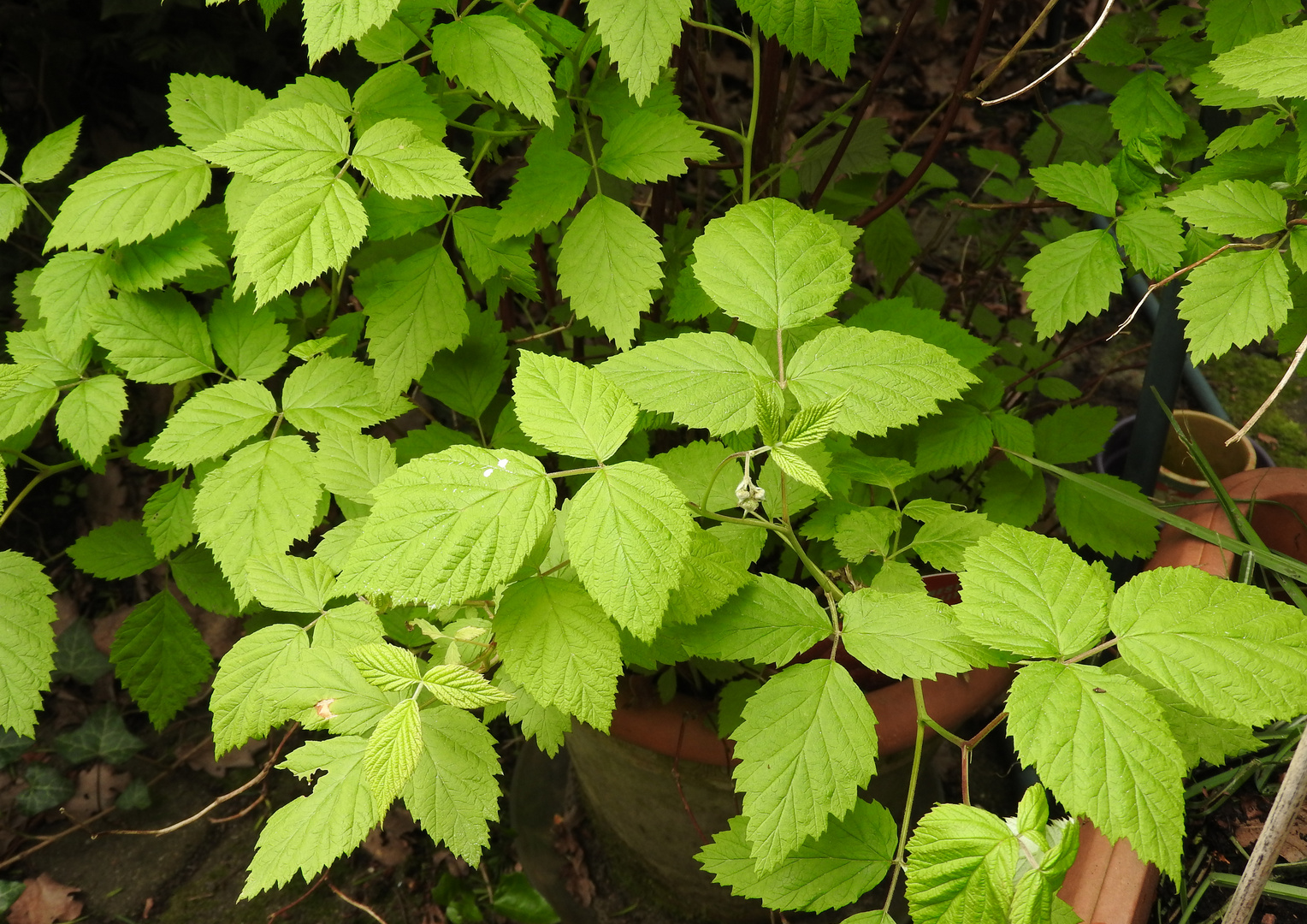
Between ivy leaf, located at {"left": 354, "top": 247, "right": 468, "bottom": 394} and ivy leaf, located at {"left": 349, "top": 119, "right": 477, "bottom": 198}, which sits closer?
ivy leaf, located at {"left": 349, "top": 119, "right": 477, "bottom": 198}

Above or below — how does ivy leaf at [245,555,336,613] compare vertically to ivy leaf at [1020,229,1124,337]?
below

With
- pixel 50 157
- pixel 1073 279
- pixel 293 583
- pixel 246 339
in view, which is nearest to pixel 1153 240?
pixel 1073 279

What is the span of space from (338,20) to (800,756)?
0.94 meters

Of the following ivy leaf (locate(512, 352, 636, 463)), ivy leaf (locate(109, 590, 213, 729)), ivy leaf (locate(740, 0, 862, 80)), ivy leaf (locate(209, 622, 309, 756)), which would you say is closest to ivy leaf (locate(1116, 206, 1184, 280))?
ivy leaf (locate(740, 0, 862, 80))

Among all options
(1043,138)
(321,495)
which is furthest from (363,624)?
(1043,138)

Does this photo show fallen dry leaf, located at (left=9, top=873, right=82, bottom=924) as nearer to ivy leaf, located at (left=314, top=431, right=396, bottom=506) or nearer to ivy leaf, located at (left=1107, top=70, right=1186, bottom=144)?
ivy leaf, located at (left=314, top=431, right=396, bottom=506)

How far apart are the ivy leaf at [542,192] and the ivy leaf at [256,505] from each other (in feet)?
1.44

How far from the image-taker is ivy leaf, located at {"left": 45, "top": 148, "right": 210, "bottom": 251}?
123 centimetres

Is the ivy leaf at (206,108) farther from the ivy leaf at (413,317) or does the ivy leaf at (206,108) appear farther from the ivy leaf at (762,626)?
the ivy leaf at (762,626)

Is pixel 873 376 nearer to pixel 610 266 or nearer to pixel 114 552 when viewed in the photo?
pixel 610 266

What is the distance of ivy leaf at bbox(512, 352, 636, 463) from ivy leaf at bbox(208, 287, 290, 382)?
62 cm

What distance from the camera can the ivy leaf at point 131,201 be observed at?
48.4 inches

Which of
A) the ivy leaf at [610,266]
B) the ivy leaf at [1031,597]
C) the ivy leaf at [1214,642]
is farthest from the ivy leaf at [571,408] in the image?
the ivy leaf at [1214,642]

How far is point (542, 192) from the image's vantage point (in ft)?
4.03
